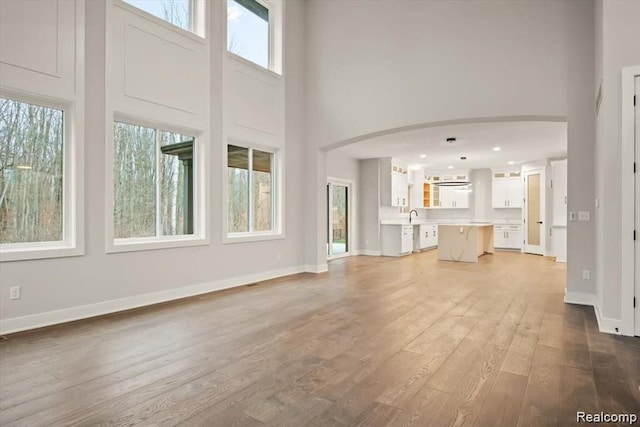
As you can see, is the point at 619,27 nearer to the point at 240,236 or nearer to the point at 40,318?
the point at 240,236

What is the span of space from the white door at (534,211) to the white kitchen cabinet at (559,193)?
4.16 feet

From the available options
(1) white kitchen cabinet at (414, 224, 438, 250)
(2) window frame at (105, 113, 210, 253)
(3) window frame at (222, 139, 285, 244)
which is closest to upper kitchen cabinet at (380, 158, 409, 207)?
(1) white kitchen cabinet at (414, 224, 438, 250)

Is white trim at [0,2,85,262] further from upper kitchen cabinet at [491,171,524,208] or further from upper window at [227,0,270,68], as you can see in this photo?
upper kitchen cabinet at [491,171,524,208]

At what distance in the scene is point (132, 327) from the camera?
144 inches

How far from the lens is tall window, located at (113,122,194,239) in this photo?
4.44 m

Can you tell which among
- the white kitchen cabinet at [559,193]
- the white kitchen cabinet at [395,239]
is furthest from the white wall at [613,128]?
the white kitchen cabinet at [395,239]

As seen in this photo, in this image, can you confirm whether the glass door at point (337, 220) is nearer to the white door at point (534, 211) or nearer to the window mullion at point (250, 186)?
the window mullion at point (250, 186)

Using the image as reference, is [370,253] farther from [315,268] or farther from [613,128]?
[613,128]

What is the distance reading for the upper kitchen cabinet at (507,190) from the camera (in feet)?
38.7

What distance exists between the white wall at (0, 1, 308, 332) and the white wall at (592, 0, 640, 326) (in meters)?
4.62

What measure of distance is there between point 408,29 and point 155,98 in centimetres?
403

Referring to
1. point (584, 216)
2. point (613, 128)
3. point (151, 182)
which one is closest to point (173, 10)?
point (151, 182)

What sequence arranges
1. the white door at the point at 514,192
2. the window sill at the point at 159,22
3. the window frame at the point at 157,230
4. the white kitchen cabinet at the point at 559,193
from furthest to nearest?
1. the white door at the point at 514,192
2. the white kitchen cabinet at the point at 559,193
3. the window sill at the point at 159,22
4. the window frame at the point at 157,230

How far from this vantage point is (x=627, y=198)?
3334mm
